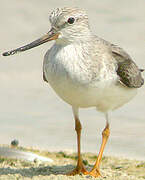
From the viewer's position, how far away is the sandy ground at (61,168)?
970 cm

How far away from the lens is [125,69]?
1014 cm

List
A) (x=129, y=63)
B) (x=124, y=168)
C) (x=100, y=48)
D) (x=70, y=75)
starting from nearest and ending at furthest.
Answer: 1. (x=70, y=75)
2. (x=100, y=48)
3. (x=129, y=63)
4. (x=124, y=168)

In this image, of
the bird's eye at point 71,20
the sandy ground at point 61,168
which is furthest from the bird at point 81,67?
the sandy ground at point 61,168

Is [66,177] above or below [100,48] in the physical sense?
below

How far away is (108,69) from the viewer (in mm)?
9594

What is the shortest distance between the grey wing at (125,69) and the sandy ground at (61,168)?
1.60m

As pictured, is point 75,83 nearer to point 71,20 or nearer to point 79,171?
point 71,20

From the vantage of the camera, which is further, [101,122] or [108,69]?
[101,122]

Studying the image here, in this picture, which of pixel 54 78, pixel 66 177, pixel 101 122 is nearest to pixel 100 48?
pixel 54 78

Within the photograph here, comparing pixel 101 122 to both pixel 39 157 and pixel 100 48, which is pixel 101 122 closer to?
pixel 39 157

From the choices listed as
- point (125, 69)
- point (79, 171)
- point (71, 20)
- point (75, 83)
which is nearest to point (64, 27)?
point (71, 20)

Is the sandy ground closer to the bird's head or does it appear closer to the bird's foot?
the bird's foot

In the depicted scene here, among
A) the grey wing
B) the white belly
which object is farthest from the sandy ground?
the grey wing

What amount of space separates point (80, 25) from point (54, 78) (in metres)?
1.09
